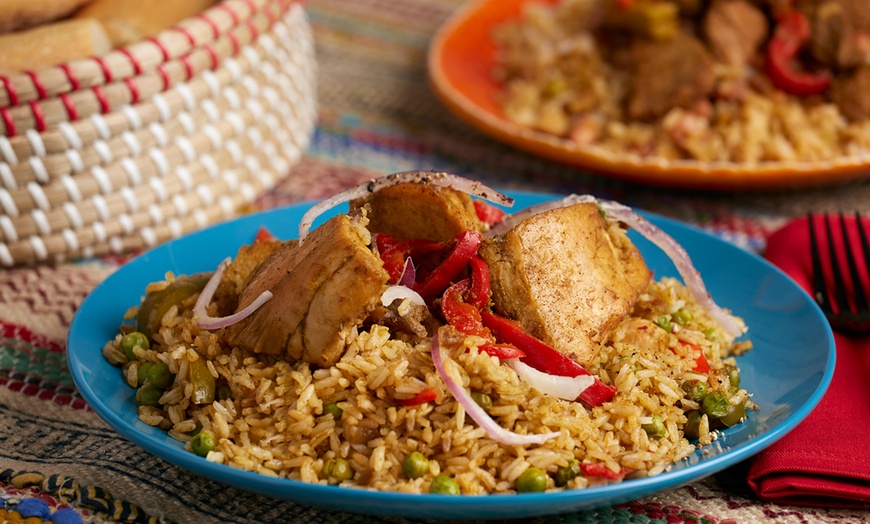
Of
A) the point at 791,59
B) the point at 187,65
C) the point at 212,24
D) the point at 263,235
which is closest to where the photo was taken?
the point at 263,235

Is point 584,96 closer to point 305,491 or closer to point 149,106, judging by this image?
point 149,106

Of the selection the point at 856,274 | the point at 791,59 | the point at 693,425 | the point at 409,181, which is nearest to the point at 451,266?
the point at 409,181

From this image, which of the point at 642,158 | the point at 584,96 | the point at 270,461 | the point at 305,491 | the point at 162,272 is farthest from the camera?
the point at 584,96

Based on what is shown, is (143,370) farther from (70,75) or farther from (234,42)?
(234,42)

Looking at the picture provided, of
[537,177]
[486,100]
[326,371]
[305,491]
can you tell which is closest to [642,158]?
[537,177]

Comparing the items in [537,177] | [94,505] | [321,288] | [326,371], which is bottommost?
[537,177]

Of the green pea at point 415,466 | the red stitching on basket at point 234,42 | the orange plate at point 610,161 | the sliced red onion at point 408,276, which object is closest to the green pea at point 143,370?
the sliced red onion at point 408,276
